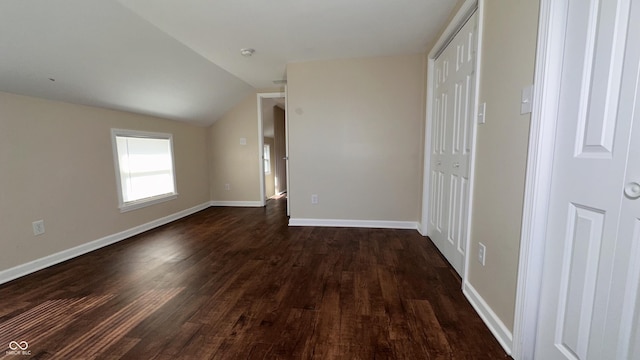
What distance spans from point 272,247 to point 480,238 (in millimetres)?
1949

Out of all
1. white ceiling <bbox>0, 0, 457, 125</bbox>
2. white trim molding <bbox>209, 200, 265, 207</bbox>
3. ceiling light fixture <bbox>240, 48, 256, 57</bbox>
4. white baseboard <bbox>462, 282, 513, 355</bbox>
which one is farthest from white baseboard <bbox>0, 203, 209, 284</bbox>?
white baseboard <bbox>462, 282, 513, 355</bbox>

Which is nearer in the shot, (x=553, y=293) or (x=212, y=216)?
(x=553, y=293)

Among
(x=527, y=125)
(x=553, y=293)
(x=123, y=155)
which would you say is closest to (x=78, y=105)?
(x=123, y=155)

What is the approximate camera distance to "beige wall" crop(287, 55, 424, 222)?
308cm

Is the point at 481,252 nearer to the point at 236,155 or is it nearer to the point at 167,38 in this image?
the point at 167,38

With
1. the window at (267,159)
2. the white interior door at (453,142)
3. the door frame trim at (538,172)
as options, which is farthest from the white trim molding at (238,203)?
the door frame trim at (538,172)

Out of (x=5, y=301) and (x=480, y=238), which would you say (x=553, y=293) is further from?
(x=5, y=301)

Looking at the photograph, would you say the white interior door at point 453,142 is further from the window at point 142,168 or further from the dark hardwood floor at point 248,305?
the window at point 142,168

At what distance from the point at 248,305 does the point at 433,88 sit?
9.03 feet

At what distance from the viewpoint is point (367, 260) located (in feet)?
7.69

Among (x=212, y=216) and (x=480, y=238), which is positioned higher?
(x=480, y=238)

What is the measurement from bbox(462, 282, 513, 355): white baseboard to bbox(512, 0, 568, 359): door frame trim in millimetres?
57

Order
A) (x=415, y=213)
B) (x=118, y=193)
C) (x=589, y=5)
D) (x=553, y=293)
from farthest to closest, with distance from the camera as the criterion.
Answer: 1. (x=415, y=213)
2. (x=118, y=193)
3. (x=553, y=293)
4. (x=589, y=5)

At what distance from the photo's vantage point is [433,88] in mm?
2715
